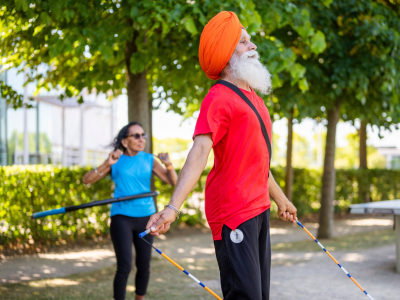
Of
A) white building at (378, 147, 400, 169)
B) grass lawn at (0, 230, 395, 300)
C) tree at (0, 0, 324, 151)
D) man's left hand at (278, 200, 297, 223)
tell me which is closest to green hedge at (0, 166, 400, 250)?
tree at (0, 0, 324, 151)

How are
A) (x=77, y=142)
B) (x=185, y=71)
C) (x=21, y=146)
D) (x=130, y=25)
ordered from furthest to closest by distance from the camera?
1. (x=77, y=142)
2. (x=21, y=146)
3. (x=185, y=71)
4. (x=130, y=25)

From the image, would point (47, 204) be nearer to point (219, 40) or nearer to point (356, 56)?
point (356, 56)

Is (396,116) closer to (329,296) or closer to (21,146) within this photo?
(329,296)

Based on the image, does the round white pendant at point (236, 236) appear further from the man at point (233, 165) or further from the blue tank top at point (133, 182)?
the blue tank top at point (133, 182)

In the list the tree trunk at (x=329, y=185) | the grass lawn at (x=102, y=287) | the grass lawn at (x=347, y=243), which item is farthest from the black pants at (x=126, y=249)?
the tree trunk at (x=329, y=185)

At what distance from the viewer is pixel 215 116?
7.97 feet

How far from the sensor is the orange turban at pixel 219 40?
2578 millimetres

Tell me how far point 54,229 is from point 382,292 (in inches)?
237

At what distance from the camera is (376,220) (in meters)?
13.8

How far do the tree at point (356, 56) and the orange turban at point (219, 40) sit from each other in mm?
5319

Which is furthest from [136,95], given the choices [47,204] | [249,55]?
[249,55]

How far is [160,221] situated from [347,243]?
8.00 metres

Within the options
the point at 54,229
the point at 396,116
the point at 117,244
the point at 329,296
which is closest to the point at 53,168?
the point at 54,229

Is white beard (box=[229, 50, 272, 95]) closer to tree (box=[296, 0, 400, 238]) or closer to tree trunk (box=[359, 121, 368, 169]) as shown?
tree (box=[296, 0, 400, 238])
